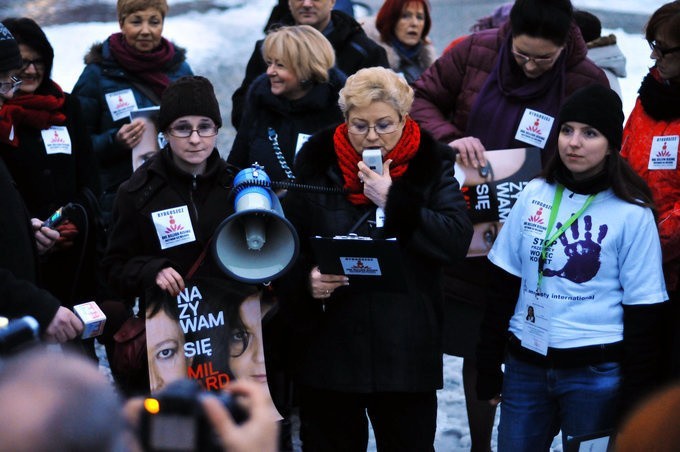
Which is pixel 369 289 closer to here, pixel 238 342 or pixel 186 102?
pixel 238 342

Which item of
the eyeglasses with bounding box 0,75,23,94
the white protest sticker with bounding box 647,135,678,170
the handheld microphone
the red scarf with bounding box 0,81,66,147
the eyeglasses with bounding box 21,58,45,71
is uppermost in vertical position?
the handheld microphone

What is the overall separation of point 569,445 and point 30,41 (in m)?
3.14

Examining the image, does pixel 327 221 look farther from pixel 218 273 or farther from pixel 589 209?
pixel 589 209

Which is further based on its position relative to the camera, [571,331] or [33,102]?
[33,102]

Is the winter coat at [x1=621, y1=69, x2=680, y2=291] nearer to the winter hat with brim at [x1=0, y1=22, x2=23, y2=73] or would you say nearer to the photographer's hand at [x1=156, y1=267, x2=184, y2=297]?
the photographer's hand at [x1=156, y1=267, x2=184, y2=297]

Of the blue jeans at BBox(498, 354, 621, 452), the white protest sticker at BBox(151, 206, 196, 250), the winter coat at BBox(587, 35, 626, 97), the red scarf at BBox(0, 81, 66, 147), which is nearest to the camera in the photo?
the blue jeans at BBox(498, 354, 621, 452)

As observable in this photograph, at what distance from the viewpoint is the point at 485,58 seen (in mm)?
5277

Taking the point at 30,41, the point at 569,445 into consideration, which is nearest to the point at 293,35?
the point at 30,41

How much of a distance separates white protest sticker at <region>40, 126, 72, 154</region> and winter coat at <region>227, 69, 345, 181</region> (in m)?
0.79

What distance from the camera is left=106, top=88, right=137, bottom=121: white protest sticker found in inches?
232

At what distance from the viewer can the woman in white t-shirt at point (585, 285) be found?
159 inches

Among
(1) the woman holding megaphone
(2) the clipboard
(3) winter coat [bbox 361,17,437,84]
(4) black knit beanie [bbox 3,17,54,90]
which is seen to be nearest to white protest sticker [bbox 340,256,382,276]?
(2) the clipboard

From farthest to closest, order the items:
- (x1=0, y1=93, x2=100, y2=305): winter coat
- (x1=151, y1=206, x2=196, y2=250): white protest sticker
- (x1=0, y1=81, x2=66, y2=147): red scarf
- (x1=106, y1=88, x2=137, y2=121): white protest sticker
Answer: (x1=106, y1=88, x2=137, y2=121): white protest sticker, (x1=0, y1=93, x2=100, y2=305): winter coat, (x1=0, y1=81, x2=66, y2=147): red scarf, (x1=151, y1=206, x2=196, y2=250): white protest sticker

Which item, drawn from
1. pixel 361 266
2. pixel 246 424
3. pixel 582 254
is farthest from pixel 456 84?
pixel 246 424
